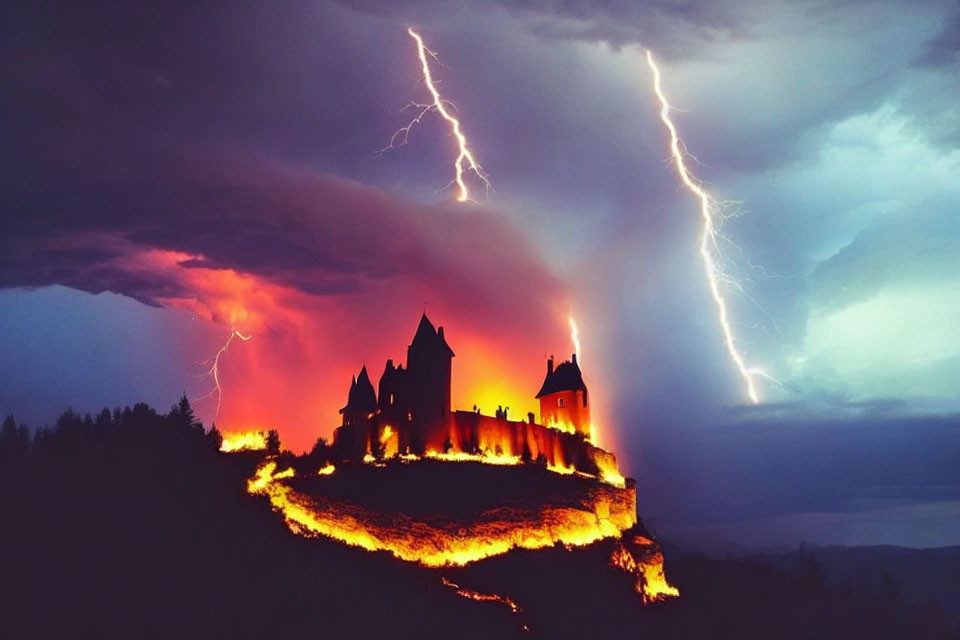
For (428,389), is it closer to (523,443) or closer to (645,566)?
(523,443)

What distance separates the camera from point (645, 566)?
184ft

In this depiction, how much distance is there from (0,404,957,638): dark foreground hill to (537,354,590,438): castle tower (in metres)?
14.5

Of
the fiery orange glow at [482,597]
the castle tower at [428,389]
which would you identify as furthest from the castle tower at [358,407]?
the fiery orange glow at [482,597]

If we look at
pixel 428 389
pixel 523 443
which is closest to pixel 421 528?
pixel 428 389

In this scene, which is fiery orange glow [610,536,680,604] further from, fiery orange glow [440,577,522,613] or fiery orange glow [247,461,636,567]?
fiery orange glow [440,577,522,613]

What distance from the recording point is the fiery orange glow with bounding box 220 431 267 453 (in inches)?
1956

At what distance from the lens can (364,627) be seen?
3919 centimetres

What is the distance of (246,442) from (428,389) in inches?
472

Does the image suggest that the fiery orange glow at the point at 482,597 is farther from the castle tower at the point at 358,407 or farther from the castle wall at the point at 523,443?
the castle tower at the point at 358,407

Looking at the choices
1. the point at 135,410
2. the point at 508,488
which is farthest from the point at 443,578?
the point at 135,410

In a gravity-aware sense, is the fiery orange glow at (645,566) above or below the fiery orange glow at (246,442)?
below

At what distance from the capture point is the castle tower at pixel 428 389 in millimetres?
52938

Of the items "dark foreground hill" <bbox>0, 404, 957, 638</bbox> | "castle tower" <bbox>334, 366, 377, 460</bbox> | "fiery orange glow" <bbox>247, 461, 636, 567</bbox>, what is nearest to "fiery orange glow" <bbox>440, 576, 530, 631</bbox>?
"dark foreground hill" <bbox>0, 404, 957, 638</bbox>

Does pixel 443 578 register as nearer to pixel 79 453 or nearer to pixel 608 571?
pixel 608 571
